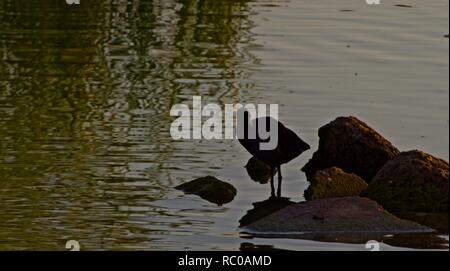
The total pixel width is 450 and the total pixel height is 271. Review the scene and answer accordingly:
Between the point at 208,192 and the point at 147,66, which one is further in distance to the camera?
the point at 147,66

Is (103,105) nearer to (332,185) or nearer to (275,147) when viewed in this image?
(275,147)

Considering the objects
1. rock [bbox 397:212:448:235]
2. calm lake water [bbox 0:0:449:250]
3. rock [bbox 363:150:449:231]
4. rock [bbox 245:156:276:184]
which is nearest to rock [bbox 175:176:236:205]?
calm lake water [bbox 0:0:449:250]

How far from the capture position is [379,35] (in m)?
27.0

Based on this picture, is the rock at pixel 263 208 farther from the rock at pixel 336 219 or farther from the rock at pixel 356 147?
the rock at pixel 356 147

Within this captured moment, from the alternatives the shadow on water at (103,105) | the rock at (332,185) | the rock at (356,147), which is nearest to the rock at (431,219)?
the rock at (332,185)

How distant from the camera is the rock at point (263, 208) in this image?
1602 centimetres

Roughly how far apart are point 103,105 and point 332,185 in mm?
5608

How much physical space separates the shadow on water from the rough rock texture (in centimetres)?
214

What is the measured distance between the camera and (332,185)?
16.6 meters

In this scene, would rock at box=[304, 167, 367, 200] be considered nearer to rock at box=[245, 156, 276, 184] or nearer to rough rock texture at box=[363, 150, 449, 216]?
rough rock texture at box=[363, 150, 449, 216]
